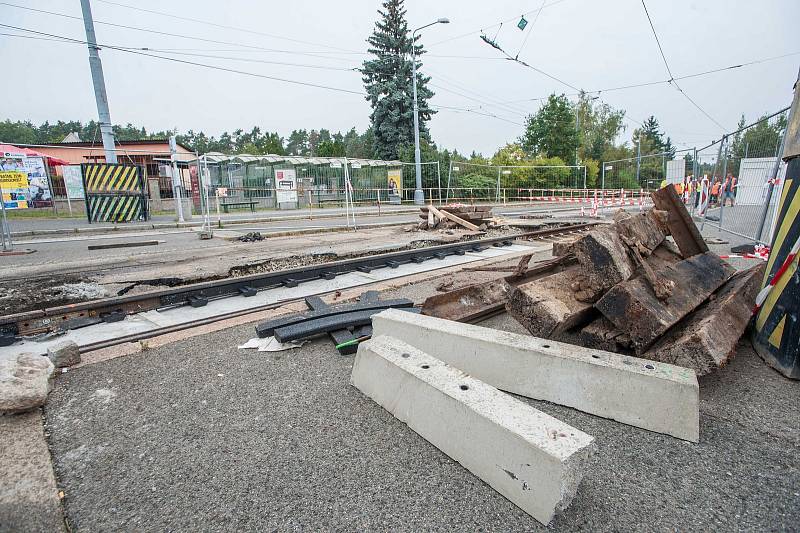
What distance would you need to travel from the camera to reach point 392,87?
40.4 metres

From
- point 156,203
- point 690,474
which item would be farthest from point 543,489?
point 156,203

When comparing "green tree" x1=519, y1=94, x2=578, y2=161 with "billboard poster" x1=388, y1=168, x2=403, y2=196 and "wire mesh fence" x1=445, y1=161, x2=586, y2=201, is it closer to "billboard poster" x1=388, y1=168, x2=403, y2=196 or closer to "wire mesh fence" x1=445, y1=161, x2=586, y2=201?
"wire mesh fence" x1=445, y1=161, x2=586, y2=201

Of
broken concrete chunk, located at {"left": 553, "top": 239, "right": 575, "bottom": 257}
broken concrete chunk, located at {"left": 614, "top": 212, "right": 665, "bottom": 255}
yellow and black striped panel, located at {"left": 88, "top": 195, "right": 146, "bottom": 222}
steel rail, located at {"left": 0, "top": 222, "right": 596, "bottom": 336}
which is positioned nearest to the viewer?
broken concrete chunk, located at {"left": 614, "top": 212, "right": 665, "bottom": 255}

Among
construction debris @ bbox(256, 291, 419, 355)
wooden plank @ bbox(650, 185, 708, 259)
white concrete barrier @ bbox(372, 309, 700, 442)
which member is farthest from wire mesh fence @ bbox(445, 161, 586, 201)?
white concrete barrier @ bbox(372, 309, 700, 442)

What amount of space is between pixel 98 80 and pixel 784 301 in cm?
1909

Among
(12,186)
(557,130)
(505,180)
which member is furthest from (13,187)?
(557,130)

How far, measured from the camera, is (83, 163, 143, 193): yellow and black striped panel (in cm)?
1533

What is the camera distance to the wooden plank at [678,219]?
175 inches

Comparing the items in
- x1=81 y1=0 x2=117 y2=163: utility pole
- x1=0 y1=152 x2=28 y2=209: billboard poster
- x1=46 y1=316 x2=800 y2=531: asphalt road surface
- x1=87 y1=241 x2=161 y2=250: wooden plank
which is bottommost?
x1=46 y1=316 x2=800 y2=531: asphalt road surface

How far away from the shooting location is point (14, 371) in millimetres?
2723

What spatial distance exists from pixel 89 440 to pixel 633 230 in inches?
171

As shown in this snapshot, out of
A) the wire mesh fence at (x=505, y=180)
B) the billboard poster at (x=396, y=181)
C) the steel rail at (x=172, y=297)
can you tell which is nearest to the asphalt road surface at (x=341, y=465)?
the steel rail at (x=172, y=297)

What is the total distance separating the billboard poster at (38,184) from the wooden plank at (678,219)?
2193 cm

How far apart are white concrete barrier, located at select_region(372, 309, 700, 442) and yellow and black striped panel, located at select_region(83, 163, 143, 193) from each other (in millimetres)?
17079
